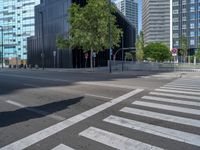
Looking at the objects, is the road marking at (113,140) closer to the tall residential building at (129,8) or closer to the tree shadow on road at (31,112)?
the tree shadow on road at (31,112)

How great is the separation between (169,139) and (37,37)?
63.2 metres

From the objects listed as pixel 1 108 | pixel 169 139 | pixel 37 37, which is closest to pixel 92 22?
pixel 37 37

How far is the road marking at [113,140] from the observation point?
5.21 meters

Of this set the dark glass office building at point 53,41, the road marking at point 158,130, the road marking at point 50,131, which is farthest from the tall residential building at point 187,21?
the road marking at point 158,130

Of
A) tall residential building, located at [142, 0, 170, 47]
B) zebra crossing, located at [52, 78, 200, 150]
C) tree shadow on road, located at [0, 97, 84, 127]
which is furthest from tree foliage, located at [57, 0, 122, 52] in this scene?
tall residential building, located at [142, 0, 170, 47]

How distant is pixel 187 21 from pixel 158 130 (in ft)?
435

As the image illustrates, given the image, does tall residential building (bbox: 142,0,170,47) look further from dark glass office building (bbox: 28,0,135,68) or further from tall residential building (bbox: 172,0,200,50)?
dark glass office building (bbox: 28,0,135,68)

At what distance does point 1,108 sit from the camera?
9477 millimetres

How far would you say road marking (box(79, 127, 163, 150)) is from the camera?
5215 mm

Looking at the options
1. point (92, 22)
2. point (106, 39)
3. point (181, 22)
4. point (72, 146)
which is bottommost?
point (72, 146)

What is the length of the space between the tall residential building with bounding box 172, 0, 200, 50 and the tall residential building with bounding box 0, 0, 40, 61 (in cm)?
6374

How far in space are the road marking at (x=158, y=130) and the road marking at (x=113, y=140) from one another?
72 cm

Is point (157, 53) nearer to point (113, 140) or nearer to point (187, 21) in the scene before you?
point (187, 21)

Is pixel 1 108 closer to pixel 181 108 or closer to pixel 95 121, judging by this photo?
pixel 95 121
